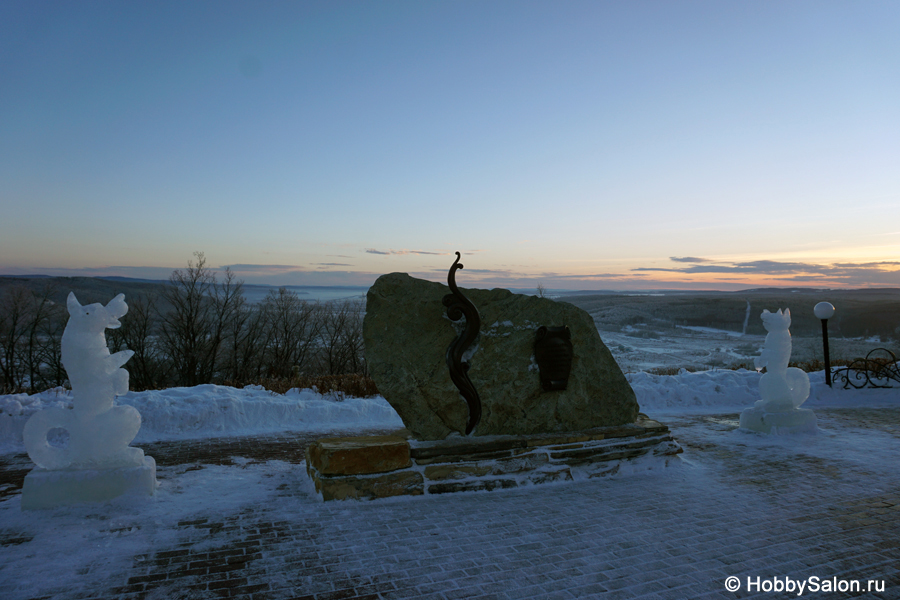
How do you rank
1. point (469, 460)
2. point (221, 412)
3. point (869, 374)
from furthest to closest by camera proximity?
1. point (869, 374)
2. point (221, 412)
3. point (469, 460)

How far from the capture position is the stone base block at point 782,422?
8.48 metres

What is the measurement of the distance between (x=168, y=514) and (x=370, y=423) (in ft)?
16.9

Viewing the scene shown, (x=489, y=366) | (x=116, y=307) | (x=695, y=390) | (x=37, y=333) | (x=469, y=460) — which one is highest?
(x=116, y=307)

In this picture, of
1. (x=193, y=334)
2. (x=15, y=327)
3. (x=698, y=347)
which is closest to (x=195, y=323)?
(x=193, y=334)

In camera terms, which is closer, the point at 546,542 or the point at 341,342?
the point at 546,542

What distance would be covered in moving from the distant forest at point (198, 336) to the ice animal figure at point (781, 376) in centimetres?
1449

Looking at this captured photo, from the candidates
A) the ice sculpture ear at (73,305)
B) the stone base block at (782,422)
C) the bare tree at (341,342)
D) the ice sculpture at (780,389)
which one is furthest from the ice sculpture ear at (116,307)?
the bare tree at (341,342)

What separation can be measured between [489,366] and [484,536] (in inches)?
85.4

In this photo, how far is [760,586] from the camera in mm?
3734

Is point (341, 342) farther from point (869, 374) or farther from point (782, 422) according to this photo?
point (869, 374)

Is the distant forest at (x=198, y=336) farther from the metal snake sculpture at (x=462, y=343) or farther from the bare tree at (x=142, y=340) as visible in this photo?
the metal snake sculpture at (x=462, y=343)

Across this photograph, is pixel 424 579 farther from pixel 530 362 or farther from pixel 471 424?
pixel 530 362

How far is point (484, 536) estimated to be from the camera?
4621 mm

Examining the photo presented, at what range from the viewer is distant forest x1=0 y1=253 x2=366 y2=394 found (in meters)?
20.1
